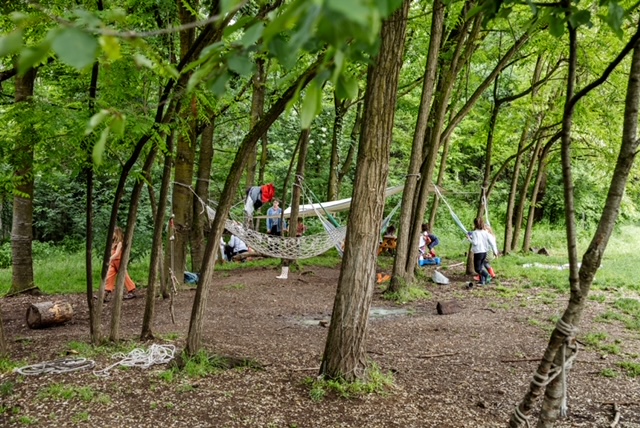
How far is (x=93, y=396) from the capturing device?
3.01 meters

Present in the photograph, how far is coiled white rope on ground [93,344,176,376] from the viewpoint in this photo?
355 centimetres

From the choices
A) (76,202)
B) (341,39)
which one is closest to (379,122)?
(341,39)

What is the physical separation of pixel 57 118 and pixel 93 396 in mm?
1659

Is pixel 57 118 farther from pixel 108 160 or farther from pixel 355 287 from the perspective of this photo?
pixel 355 287

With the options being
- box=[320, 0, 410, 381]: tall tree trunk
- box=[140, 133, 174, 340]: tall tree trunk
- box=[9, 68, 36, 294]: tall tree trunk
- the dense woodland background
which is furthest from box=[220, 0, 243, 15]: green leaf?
box=[9, 68, 36, 294]: tall tree trunk

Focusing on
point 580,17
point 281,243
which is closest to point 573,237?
point 580,17

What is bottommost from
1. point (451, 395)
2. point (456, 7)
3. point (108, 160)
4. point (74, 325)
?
point (74, 325)

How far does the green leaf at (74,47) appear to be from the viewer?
0.56 metres

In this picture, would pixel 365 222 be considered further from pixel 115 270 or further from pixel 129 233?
pixel 115 270

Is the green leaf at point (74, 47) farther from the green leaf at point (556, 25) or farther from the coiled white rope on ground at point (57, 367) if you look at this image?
the coiled white rope on ground at point (57, 367)

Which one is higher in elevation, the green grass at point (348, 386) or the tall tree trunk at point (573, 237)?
the tall tree trunk at point (573, 237)

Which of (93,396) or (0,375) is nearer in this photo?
(93,396)

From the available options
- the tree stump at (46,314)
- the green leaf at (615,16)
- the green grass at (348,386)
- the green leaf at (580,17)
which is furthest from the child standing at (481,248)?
the green leaf at (615,16)

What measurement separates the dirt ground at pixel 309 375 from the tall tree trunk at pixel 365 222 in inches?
11.4
